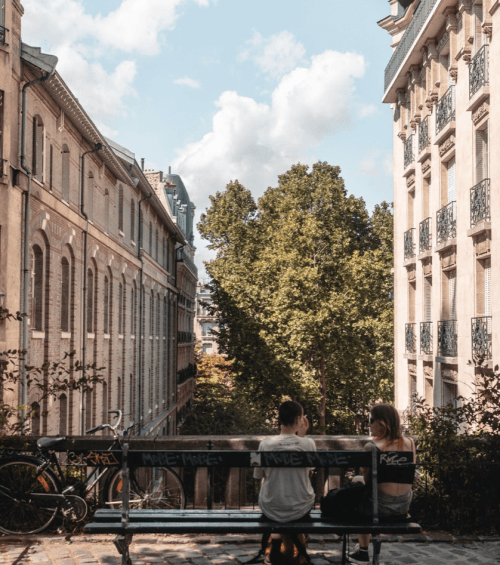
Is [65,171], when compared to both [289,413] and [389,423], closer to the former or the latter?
[289,413]

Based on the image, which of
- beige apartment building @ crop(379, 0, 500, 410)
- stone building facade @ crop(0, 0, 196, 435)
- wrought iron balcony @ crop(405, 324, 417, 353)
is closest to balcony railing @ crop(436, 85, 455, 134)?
beige apartment building @ crop(379, 0, 500, 410)

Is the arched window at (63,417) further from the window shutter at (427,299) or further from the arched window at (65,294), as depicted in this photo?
the window shutter at (427,299)

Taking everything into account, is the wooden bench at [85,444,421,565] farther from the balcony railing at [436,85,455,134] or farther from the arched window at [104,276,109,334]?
the arched window at [104,276,109,334]

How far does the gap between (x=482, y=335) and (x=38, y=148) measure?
37.6ft

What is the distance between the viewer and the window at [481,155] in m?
18.2

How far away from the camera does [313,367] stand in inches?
1464

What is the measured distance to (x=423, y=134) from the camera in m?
23.5

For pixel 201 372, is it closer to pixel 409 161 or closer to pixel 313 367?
pixel 313 367

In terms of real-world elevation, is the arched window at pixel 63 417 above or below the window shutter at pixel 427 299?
below

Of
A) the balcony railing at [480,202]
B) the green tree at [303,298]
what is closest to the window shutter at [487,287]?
the balcony railing at [480,202]

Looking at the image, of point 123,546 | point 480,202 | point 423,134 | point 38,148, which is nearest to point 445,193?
point 423,134

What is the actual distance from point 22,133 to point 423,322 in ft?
43.5

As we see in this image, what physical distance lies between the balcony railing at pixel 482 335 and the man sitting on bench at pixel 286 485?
11.7 metres

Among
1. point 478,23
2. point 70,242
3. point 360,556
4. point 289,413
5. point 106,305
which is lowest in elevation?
point 360,556
